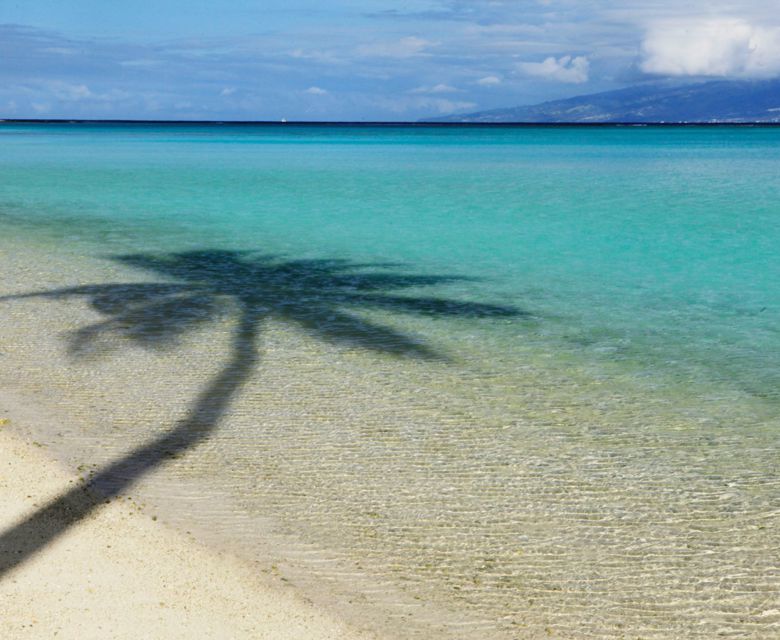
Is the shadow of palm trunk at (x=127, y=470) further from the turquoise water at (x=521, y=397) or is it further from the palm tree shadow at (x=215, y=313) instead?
the turquoise water at (x=521, y=397)

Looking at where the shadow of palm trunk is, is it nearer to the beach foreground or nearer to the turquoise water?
the beach foreground

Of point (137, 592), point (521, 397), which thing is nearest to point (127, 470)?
point (137, 592)

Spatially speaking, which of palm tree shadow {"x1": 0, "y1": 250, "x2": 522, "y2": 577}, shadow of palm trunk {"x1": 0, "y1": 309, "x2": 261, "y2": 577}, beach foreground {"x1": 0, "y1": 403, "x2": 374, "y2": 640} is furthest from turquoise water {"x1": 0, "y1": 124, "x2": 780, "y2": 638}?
beach foreground {"x1": 0, "y1": 403, "x2": 374, "y2": 640}

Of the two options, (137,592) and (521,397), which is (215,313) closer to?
(521,397)

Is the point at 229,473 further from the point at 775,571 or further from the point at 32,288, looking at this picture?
the point at 32,288

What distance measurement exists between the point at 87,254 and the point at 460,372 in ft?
33.8

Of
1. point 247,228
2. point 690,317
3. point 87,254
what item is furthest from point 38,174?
point 690,317

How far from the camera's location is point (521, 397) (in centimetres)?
832

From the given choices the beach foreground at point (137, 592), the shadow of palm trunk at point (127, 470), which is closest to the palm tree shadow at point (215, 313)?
the shadow of palm trunk at point (127, 470)

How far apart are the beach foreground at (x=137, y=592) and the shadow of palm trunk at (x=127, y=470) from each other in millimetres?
56

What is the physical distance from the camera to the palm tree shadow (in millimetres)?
6027

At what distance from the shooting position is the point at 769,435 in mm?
7375

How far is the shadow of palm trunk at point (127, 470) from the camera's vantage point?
5.14 m

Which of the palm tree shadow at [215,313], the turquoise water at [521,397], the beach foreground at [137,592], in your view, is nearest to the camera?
the beach foreground at [137,592]
